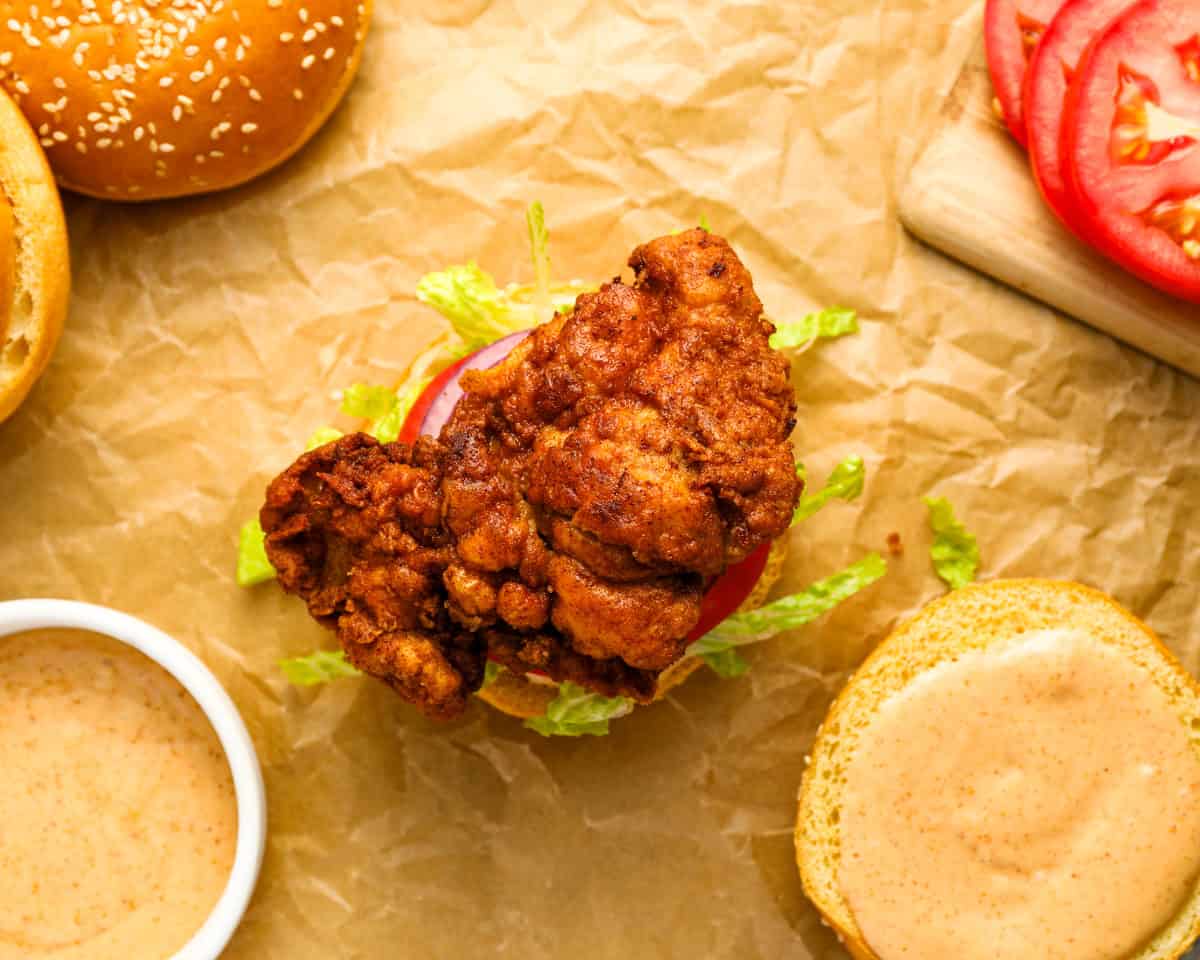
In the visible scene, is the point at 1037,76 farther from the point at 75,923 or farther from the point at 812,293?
the point at 75,923

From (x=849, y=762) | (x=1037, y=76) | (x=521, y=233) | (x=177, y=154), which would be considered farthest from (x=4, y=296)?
(x=1037, y=76)

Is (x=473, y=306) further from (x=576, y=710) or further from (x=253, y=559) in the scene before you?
(x=576, y=710)

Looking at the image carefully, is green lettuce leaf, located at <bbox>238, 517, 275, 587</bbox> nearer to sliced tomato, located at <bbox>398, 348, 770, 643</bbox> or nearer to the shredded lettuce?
sliced tomato, located at <bbox>398, 348, 770, 643</bbox>

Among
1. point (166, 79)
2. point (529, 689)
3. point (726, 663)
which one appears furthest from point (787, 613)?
point (166, 79)

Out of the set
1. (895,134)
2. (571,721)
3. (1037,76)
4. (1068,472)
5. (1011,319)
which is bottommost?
(571,721)

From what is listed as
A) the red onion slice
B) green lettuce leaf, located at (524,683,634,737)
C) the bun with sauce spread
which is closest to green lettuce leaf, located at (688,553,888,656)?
green lettuce leaf, located at (524,683,634,737)
